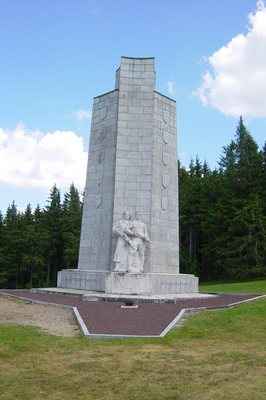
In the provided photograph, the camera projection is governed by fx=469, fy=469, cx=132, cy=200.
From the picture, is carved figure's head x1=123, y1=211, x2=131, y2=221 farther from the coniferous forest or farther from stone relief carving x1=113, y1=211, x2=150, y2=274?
the coniferous forest

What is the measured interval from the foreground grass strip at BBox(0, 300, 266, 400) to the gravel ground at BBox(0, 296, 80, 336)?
2.13 feet

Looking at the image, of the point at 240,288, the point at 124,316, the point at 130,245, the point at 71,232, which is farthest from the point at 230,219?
the point at 124,316

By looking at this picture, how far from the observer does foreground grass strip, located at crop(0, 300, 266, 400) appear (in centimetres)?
641

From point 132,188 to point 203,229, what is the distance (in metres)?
26.2

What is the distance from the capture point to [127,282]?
1873 centimetres

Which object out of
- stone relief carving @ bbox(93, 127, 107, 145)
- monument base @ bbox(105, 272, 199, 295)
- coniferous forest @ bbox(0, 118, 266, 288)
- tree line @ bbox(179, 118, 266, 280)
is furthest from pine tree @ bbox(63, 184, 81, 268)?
monument base @ bbox(105, 272, 199, 295)

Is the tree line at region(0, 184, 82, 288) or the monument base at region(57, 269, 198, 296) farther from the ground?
the tree line at region(0, 184, 82, 288)

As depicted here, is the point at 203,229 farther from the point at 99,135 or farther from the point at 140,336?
the point at 140,336

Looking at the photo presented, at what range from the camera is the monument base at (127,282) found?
18656 millimetres

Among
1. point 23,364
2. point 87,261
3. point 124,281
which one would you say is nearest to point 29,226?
point 87,261

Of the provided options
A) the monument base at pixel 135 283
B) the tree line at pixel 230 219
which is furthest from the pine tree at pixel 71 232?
the monument base at pixel 135 283

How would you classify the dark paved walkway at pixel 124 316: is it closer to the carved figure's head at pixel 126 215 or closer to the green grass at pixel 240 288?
the carved figure's head at pixel 126 215

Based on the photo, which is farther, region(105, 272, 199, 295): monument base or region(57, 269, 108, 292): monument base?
region(57, 269, 108, 292): monument base

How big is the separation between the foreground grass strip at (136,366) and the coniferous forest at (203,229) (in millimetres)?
30496
